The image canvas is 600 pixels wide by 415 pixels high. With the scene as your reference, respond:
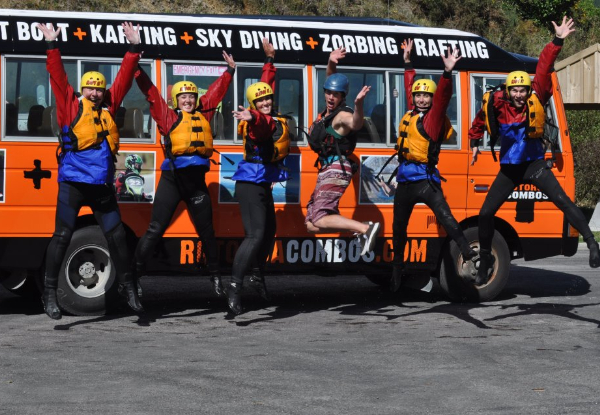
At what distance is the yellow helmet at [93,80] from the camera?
9.41 metres

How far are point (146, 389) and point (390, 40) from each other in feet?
16.9

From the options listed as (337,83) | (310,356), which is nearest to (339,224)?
(337,83)

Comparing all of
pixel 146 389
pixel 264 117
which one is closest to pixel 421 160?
pixel 264 117

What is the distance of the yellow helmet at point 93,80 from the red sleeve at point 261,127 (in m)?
1.31

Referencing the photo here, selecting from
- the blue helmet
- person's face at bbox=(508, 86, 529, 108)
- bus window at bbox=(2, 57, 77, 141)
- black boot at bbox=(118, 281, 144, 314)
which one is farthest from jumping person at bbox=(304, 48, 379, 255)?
bus window at bbox=(2, 57, 77, 141)

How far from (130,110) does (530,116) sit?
3.65 meters

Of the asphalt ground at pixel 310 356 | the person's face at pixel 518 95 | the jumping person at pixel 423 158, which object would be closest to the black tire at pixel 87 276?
the asphalt ground at pixel 310 356

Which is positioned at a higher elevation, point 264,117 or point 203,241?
point 264,117

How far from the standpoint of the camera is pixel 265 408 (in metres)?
6.48

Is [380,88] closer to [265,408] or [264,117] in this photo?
[264,117]

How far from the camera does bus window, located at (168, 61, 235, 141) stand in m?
10.2

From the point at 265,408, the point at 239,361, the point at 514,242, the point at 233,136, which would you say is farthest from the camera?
the point at 514,242

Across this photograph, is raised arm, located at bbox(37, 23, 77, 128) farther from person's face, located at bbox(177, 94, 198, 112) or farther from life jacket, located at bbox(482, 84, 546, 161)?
life jacket, located at bbox(482, 84, 546, 161)

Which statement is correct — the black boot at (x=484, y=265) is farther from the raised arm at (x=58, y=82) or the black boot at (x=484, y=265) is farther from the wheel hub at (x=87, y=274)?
the raised arm at (x=58, y=82)
